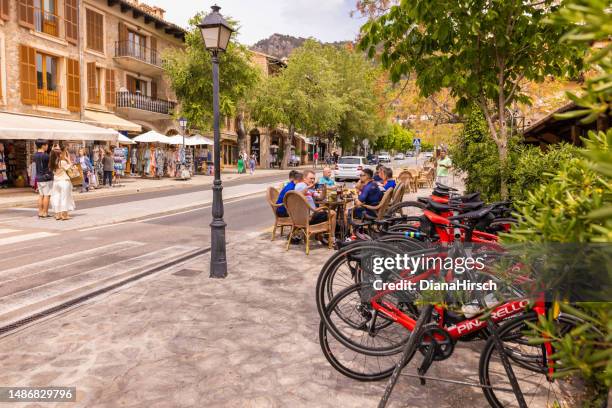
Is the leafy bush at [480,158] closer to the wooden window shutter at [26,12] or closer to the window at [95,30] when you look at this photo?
the wooden window shutter at [26,12]

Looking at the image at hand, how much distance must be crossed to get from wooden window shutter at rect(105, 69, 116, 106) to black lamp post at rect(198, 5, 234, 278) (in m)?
23.4

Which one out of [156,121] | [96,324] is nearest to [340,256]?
[96,324]

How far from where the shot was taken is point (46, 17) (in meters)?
21.7

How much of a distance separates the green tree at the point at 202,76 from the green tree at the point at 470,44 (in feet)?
79.6

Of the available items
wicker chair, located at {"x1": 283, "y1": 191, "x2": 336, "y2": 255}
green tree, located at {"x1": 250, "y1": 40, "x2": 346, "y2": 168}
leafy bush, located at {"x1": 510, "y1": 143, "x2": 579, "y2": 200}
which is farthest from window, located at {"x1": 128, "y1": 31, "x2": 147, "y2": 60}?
leafy bush, located at {"x1": 510, "y1": 143, "x2": 579, "y2": 200}

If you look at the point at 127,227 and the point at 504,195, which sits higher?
the point at 504,195

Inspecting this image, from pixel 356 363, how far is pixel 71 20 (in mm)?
25006

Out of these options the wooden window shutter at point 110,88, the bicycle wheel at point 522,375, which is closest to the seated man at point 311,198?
the bicycle wheel at point 522,375

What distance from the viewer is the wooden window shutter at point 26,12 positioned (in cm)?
1983

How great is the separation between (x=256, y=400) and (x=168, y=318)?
1.87 metres

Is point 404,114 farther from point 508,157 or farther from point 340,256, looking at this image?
point 340,256

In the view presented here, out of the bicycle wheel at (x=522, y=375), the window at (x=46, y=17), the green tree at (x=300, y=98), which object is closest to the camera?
the bicycle wheel at (x=522, y=375)

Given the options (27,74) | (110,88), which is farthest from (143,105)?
(27,74)

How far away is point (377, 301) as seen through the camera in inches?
138
